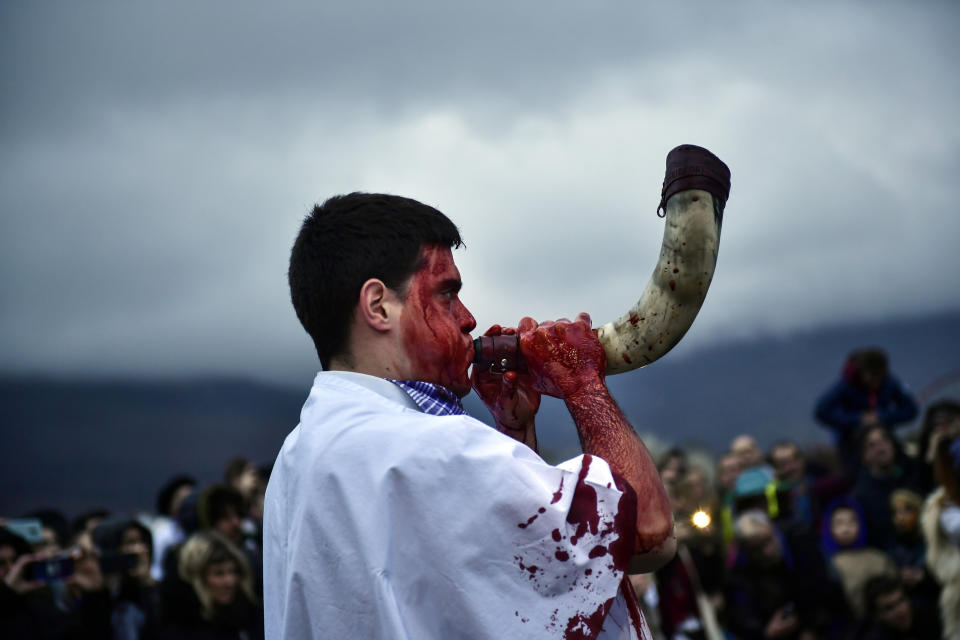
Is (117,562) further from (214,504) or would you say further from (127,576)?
(214,504)

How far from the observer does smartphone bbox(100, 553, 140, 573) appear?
5.64 metres

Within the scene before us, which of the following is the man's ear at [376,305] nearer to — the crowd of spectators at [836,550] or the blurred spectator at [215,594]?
the blurred spectator at [215,594]

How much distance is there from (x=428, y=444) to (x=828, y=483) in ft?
19.0

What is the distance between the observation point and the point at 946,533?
6121 millimetres

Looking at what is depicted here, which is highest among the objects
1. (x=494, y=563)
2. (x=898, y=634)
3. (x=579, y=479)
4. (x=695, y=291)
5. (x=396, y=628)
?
(x=695, y=291)

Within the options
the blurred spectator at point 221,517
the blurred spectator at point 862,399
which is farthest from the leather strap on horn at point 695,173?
the blurred spectator at point 862,399

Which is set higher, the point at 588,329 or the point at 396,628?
the point at 588,329

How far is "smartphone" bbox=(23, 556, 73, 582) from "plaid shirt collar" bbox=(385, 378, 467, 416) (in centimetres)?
396

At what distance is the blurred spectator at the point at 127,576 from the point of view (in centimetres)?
566

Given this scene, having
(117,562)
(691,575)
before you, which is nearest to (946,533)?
(691,575)

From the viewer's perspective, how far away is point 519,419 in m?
2.62

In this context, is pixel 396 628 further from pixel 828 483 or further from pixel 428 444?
pixel 828 483

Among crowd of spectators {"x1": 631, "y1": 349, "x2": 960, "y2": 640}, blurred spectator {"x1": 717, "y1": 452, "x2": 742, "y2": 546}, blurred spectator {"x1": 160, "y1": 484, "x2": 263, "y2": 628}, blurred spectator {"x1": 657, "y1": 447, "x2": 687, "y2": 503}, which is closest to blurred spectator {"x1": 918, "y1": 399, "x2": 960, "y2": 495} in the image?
crowd of spectators {"x1": 631, "y1": 349, "x2": 960, "y2": 640}

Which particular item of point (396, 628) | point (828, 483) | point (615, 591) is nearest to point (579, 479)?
point (615, 591)
